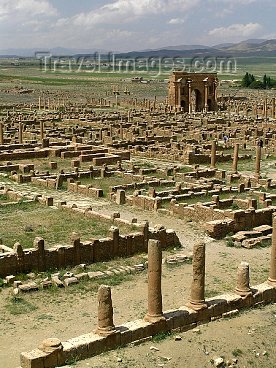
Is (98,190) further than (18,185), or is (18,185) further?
(18,185)

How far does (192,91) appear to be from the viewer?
255 ft

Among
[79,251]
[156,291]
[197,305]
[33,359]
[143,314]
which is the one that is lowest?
[143,314]

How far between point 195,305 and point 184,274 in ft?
13.2

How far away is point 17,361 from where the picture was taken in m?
12.1

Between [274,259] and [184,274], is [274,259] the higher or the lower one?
the higher one

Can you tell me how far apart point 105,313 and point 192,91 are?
6725cm

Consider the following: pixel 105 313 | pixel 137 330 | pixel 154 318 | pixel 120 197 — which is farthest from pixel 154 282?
pixel 120 197

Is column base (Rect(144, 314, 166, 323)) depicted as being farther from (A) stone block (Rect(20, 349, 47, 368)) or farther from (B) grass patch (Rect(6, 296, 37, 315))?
(B) grass patch (Rect(6, 296, 37, 315))

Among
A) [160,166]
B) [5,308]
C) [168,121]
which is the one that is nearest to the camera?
[5,308]

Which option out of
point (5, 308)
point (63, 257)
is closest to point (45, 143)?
point (63, 257)

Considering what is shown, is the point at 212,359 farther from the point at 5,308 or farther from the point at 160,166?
the point at 160,166

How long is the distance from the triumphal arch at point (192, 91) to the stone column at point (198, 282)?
62436 mm

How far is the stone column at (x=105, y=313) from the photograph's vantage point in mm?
12375

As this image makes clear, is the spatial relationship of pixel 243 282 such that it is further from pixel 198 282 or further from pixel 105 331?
pixel 105 331
